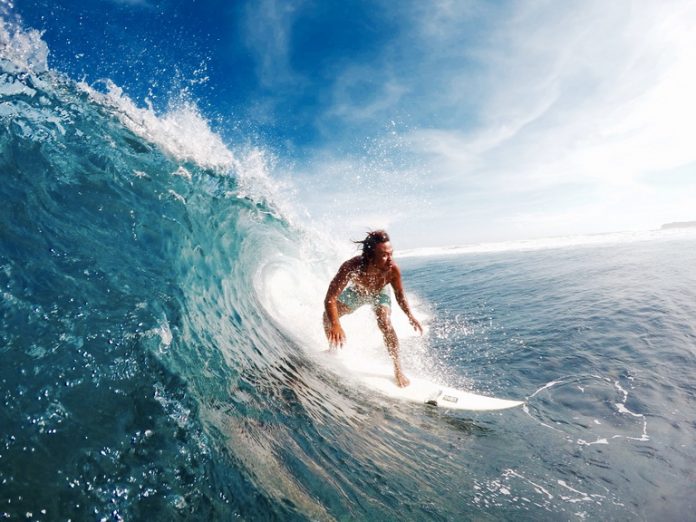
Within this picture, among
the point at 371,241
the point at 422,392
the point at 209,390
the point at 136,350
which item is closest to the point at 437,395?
the point at 422,392

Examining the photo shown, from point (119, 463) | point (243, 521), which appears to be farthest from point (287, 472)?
point (119, 463)

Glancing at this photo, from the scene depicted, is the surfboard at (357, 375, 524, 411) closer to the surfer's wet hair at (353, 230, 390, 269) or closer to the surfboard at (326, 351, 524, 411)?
the surfboard at (326, 351, 524, 411)

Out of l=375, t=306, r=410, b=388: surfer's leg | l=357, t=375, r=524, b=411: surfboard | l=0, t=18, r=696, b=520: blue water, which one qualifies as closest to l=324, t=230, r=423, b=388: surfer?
l=375, t=306, r=410, b=388: surfer's leg

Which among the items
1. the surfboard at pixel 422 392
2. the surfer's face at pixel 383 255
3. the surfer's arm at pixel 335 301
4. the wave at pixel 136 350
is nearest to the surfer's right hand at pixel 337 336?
the surfer's arm at pixel 335 301

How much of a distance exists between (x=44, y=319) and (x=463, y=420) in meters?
4.28

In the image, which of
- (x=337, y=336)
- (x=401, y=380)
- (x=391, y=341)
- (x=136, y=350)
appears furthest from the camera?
(x=391, y=341)

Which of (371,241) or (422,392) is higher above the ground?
(371,241)

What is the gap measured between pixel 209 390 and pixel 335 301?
81.5 inches

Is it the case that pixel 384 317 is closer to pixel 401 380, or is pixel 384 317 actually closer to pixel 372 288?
pixel 372 288

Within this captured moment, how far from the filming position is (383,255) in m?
4.89

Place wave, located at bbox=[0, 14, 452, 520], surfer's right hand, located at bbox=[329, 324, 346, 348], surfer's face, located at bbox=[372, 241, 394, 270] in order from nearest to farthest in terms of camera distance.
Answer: wave, located at bbox=[0, 14, 452, 520] → surfer's right hand, located at bbox=[329, 324, 346, 348] → surfer's face, located at bbox=[372, 241, 394, 270]

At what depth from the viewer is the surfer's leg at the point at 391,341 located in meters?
5.04

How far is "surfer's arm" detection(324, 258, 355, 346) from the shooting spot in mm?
4387

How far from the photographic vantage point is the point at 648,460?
3.09 m
